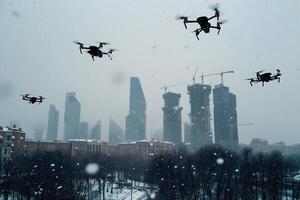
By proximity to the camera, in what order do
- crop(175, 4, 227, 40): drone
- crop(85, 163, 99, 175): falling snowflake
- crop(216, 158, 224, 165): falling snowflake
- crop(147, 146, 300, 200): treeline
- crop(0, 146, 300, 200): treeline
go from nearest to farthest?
crop(175, 4, 227, 40): drone → crop(0, 146, 300, 200): treeline → crop(147, 146, 300, 200): treeline → crop(216, 158, 224, 165): falling snowflake → crop(85, 163, 99, 175): falling snowflake

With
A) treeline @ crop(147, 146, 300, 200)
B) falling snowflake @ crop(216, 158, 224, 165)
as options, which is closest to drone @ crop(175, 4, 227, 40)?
treeline @ crop(147, 146, 300, 200)

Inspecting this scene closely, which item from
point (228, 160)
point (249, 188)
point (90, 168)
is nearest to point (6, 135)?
point (90, 168)

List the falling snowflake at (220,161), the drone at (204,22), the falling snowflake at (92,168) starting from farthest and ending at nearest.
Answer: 1. the falling snowflake at (92,168)
2. the falling snowflake at (220,161)
3. the drone at (204,22)

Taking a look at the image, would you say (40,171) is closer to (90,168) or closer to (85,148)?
(90,168)

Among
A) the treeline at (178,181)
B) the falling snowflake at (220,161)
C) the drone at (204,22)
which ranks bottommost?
the treeline at (178,181)

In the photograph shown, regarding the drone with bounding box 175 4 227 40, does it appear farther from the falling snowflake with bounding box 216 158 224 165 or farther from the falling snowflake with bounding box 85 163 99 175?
the falling snowflake with bounding box 85 163 99 175

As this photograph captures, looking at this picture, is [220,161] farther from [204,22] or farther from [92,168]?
[204,22]

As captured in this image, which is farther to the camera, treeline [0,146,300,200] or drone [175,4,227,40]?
treeline [0,146,300,200]

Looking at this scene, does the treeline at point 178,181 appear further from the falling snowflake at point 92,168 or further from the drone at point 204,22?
the drone at point 204,22

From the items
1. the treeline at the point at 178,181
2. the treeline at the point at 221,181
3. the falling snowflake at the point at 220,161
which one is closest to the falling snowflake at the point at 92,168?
the treeline at the point at 178,181

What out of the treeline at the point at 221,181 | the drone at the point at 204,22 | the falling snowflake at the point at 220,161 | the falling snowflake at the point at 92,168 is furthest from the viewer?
the falling snowflake at the point at 92,168

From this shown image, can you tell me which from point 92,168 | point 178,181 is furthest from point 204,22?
point 92,168
